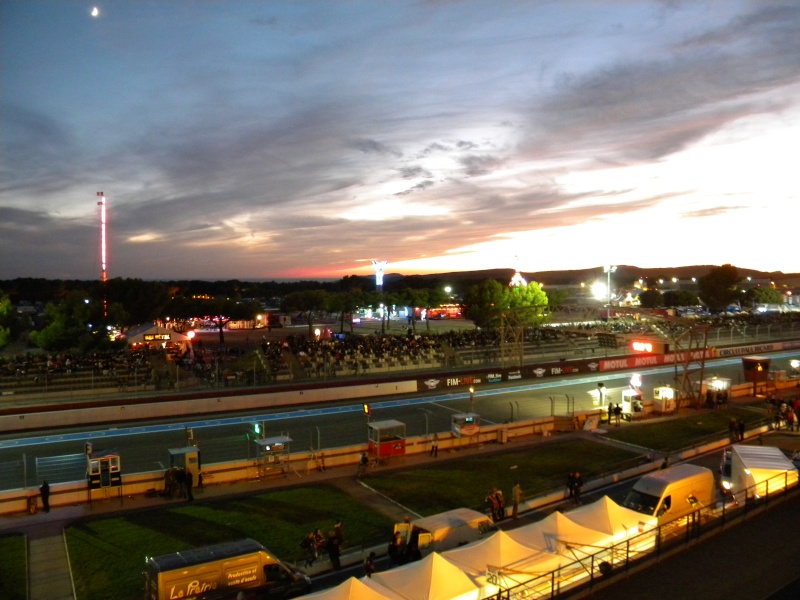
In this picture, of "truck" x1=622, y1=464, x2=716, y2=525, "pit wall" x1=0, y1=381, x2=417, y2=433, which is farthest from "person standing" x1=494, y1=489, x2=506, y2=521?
"pit wall" x1=0, y1=381, x2=417, y2=433

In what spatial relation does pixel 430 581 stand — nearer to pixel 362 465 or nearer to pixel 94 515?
pixel 94 515

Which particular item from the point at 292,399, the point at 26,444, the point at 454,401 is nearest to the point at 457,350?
the point at 454,401

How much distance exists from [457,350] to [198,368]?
65.0 ft

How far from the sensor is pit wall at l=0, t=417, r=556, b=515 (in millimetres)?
19375

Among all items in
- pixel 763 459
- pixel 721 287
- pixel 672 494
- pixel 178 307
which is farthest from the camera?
pixel 721 287

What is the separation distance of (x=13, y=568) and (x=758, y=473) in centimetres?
1949

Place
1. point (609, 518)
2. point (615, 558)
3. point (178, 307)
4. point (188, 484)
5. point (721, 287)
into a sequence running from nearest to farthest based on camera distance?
1. point (615, 558)
2. point (609, 518)
3. point (188, 484)
4. point (178, 307)
5. point (721, 287)

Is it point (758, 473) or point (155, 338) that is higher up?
point (155, 338)

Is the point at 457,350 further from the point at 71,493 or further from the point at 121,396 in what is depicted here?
the point at 71,493

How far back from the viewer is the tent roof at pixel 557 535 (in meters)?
12.6

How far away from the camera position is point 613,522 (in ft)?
45.6

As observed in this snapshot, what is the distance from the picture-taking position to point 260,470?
73.8 feet

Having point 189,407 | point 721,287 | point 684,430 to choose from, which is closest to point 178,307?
point 189,407

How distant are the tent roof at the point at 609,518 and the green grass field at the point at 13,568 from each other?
1248 centimetres
